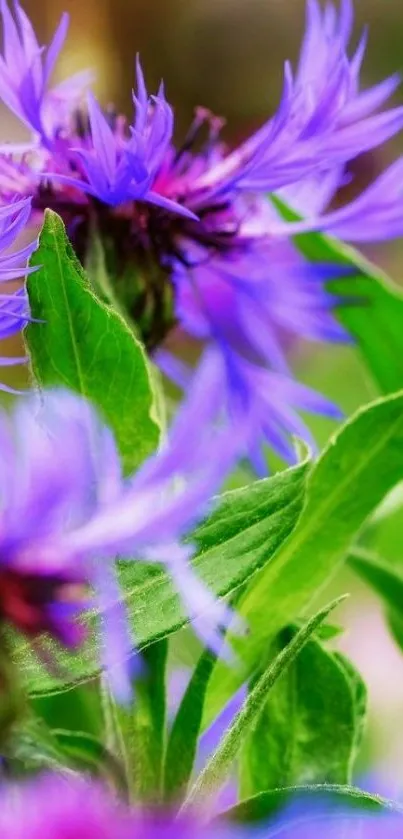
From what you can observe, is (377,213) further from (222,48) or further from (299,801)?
(222,48)

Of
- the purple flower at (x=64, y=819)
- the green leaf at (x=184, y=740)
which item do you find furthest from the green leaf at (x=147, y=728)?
the purple flower at (x=64, y=819)

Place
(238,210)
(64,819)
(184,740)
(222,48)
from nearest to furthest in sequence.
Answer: (64,819)
(184,740)
(238,210)
(222,48)

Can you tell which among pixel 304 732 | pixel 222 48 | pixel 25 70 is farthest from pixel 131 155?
pixel 222 48

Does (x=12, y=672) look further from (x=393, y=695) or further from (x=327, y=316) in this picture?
(x=393, y=695)

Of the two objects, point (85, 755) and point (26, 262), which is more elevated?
point (26, 262)

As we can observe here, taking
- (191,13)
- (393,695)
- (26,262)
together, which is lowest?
(393,695)

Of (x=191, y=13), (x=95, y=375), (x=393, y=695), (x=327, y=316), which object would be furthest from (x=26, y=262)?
(x=191, y=13)

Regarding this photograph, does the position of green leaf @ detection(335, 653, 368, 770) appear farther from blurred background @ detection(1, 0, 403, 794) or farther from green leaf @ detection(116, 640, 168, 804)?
blurred background @ detection(1, 0, 403, 794)
